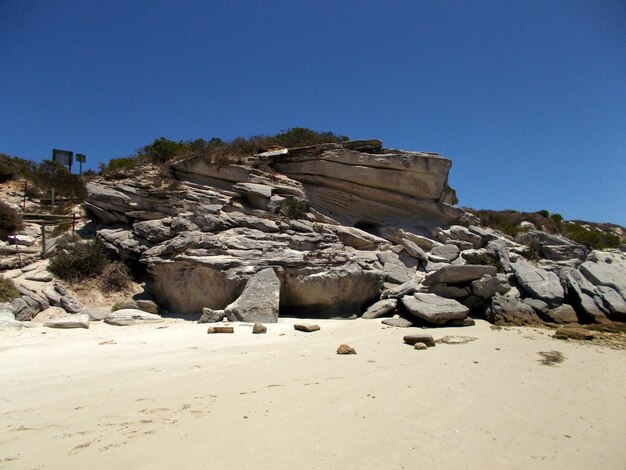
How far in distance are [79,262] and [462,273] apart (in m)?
11.3

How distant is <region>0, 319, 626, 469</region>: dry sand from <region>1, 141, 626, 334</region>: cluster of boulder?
3560 mm

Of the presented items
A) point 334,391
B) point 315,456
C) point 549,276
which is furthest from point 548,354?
point 549,276

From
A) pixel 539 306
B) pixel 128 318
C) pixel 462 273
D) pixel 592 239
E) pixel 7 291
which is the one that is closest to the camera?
pixel 128 318

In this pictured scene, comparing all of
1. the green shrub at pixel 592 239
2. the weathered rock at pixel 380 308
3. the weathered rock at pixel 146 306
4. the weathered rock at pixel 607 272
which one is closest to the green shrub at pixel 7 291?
the weathered rock at pixel 146 306

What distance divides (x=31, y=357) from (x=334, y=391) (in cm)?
419

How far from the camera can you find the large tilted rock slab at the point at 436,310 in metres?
9.00

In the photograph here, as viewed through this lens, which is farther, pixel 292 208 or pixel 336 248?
pixel 292 208

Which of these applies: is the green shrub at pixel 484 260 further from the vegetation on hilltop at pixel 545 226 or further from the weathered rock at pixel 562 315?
the vegetation on hilltop at pixel 545 226

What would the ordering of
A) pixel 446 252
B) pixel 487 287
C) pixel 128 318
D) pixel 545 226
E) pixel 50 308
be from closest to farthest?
pixel 128 318
pixel 50 308
pixel 487 287
pixel 446 252
pixel 545 226

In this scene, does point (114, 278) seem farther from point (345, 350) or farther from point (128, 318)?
point (345, 350)

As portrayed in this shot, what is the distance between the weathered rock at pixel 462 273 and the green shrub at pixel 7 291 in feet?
35.7

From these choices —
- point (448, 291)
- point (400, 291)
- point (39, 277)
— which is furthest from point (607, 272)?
point (39, 277)

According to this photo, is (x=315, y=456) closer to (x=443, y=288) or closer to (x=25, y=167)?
(x=443, y=288)

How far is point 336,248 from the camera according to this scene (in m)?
12.1
